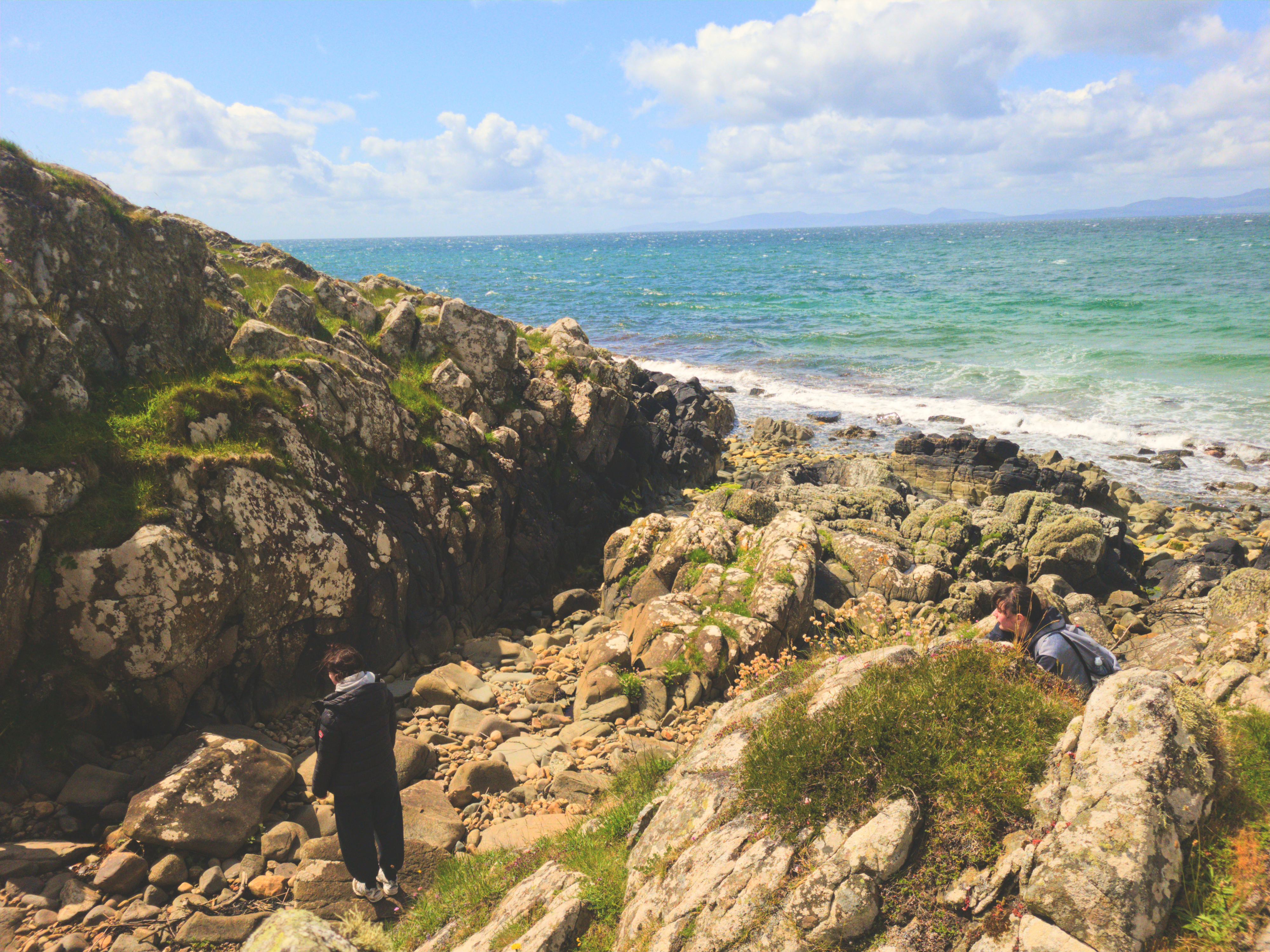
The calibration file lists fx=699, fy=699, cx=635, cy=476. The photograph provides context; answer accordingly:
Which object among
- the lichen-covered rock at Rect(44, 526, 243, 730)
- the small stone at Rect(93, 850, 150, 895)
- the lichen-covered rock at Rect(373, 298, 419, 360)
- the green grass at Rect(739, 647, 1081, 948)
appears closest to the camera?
the green grass at Rect(739, 647, 1081, 948)

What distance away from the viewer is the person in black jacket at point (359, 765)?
666cm

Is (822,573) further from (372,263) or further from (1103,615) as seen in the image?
(372,263)

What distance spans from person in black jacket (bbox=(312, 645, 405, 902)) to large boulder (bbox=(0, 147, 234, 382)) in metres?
6.43

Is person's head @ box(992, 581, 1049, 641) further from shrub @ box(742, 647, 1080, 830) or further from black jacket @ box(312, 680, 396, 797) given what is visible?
black jacket @ box(312, 680, 396, 797)

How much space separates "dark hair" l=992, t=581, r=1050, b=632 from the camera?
6254 millimetres

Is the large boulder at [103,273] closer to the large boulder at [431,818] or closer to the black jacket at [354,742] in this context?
the black jacket at [354,742]

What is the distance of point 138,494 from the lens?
894 cm

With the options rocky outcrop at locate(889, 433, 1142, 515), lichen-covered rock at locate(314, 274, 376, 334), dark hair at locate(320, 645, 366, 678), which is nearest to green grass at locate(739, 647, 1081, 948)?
dark hair at locate(320, 645, 366, 678)

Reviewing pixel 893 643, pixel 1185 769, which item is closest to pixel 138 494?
pixel 893 643

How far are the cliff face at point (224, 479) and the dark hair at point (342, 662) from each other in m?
3.33

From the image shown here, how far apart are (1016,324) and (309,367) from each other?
51089 mm

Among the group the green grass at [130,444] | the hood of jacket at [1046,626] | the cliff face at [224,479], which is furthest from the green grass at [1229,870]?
the green grass at [130,444]

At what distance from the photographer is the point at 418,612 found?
1225 cm

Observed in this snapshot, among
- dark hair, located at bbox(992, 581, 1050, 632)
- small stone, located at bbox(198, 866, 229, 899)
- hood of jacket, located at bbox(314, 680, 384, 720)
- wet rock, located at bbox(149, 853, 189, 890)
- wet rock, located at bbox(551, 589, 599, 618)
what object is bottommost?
wet rock, located at bbox(551, 589, 599, 618)
